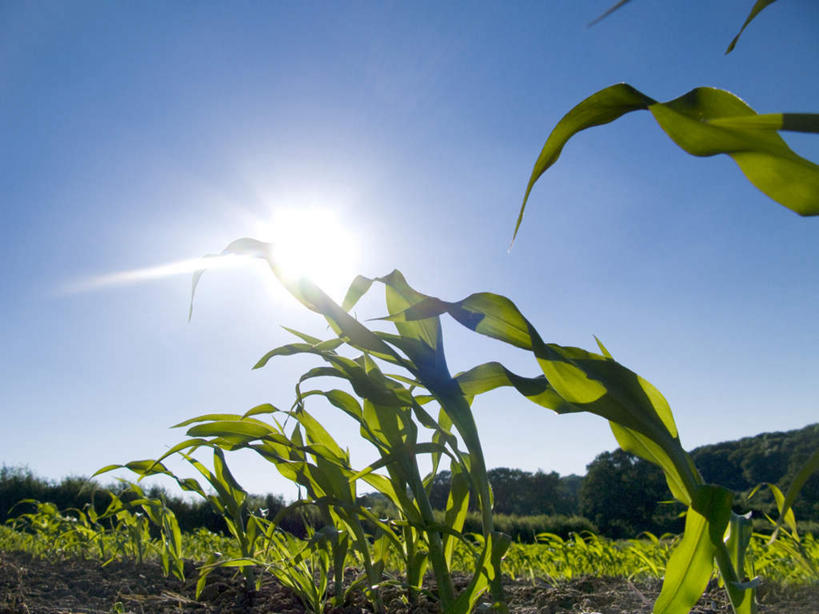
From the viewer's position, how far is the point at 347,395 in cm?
104

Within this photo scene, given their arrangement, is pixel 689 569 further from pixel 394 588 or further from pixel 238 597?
pixel 238 597

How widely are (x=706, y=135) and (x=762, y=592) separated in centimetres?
141

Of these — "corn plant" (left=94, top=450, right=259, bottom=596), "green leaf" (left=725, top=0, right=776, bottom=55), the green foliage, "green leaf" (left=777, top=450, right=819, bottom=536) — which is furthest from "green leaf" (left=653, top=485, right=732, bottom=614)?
the green foliage

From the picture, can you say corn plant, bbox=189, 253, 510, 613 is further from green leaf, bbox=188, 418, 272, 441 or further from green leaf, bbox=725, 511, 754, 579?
green leaf, bbox=725, 511, 754, 579

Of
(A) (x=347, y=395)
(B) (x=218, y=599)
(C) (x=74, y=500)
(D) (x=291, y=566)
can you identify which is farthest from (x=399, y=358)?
(C) (x=74, y=500)

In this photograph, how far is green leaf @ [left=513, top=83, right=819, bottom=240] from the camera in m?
0.45

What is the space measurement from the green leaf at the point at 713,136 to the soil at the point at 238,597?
2.72 feet

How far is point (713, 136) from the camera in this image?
0.45 meters

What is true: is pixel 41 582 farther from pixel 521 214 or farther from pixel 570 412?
pixel 521 214

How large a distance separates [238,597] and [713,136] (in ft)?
5.35

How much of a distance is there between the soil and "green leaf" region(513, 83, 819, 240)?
83 centimetres

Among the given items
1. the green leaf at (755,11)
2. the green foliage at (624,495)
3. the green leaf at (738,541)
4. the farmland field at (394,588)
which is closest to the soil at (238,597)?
the farmland field at (394,588)

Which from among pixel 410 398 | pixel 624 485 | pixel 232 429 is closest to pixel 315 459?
pixel 232 429

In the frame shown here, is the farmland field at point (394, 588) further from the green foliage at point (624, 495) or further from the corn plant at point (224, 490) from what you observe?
the green foliage at point (624, 495)
